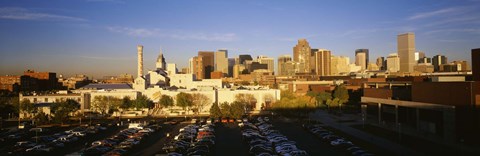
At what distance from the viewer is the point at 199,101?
6206cm

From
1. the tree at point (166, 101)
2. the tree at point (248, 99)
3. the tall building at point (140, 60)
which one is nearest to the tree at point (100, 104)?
the tree at point (166, 101)

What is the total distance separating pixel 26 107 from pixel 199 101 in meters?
23.9

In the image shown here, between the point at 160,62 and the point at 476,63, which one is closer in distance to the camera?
the point at 476,63

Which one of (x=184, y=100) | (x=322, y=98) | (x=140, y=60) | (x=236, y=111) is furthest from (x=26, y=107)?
(x=140, y=60)

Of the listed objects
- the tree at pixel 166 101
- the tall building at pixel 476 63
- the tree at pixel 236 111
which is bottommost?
the tree at pixel 236 111

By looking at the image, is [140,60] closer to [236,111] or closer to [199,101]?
[199,101]

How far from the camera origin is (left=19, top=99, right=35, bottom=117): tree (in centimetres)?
5588

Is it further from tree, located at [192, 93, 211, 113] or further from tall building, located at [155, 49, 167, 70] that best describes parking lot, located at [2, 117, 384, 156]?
tall building, located at [155, 49, 167, 70]

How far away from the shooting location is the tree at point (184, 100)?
59.7 metres

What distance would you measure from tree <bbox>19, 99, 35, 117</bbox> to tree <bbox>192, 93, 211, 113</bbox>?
22.3m

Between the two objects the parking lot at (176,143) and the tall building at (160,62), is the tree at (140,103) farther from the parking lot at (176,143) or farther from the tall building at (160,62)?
the tall building at (160,62)

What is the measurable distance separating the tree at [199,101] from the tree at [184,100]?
887 millimetres

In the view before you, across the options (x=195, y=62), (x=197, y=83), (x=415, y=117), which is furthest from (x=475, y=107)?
(x=195, y=62)

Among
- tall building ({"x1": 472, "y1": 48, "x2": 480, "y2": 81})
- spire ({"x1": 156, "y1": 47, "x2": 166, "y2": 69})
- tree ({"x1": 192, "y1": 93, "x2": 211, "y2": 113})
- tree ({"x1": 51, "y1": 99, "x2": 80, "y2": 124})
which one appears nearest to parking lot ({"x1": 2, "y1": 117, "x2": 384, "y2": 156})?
tree ({"x1": 51, "y1": 99, "x2": 80, "y2": 124})
